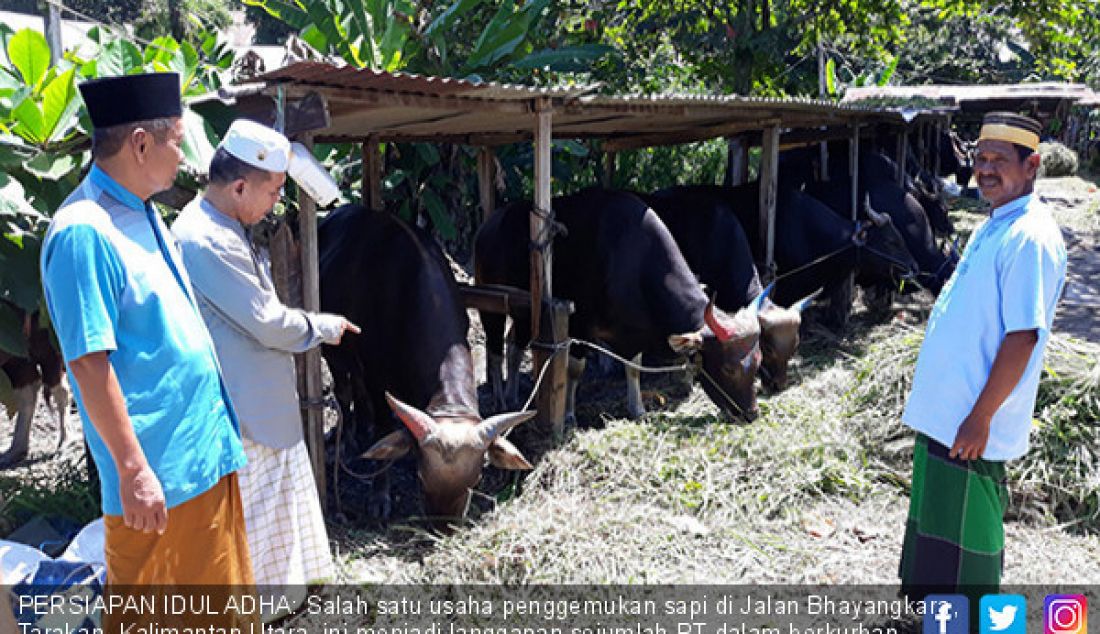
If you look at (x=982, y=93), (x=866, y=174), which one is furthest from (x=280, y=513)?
(x=982, y=93)

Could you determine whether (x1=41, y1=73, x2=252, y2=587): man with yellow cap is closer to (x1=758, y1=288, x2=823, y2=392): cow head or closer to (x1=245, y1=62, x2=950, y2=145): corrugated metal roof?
(x1=245, y1=62, x2=950, y2=145): corrugated metal roof

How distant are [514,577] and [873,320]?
6.93 m

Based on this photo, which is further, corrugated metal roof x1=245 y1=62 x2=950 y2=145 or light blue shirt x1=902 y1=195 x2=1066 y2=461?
corrugated metal roof x1=245 y1=62 x2=950 y2=145

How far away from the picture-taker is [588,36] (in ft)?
43.9

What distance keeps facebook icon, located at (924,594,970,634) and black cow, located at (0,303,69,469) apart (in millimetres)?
4802

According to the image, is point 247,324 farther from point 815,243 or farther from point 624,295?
point 815,243

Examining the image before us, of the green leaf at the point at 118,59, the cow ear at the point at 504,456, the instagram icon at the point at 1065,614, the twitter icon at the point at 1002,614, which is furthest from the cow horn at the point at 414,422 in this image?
the instagram icon at the point at 1065,614

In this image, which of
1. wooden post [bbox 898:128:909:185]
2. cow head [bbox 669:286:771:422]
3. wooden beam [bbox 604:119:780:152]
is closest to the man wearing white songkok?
cow head [bbox 669:286:771:422]

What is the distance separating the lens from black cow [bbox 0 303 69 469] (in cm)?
555

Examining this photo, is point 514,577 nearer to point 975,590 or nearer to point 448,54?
point 975,590

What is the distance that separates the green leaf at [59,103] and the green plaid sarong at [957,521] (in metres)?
4.39

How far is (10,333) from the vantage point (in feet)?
15.9

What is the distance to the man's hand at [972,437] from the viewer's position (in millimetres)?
3449

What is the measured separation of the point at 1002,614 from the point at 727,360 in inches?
131
